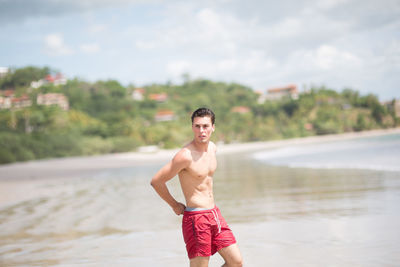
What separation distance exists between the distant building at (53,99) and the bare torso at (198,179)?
72.9 metres

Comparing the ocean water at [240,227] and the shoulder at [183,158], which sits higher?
the shoulder at [183,158]

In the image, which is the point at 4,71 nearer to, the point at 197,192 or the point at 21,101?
the point at 21,101

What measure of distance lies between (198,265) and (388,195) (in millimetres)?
6322

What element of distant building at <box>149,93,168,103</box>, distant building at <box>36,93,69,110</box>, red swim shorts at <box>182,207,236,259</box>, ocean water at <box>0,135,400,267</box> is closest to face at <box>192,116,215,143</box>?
red swim shorts at <box>182,207,236,259</box>

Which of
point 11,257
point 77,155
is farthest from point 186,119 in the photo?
point 11,257

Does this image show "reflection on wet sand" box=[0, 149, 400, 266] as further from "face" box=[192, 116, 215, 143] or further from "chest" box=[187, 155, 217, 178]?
"face" box=[192, 116, 215, 143]

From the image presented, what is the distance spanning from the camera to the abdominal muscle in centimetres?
330

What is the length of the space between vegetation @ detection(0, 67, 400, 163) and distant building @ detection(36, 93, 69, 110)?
4.04 feet

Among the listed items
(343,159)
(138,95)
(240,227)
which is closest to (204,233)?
(240,227)

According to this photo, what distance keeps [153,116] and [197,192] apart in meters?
74.1

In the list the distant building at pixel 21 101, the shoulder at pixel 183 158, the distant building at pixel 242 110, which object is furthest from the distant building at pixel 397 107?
the shoulder at pixel 183 158

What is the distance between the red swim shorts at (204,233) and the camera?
3.19 meters

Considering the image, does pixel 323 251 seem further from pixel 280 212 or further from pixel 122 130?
pixel 122 130

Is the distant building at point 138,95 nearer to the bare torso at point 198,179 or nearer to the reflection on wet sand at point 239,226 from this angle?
the reflection on wet sand at point 239,226
